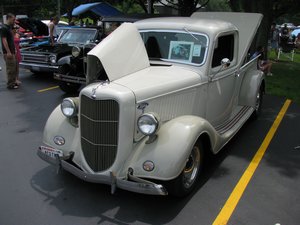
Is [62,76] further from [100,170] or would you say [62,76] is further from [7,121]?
[100,170]

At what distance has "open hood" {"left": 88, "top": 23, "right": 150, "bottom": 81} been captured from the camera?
443cm

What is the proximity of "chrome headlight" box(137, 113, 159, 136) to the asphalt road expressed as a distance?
2.81 feet

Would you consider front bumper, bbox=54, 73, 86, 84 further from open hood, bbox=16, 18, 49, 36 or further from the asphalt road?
open hood, bbox=16, 18, 49, 36

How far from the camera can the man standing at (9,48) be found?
9109 millimetres

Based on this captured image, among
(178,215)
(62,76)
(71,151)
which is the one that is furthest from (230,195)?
(62,76)

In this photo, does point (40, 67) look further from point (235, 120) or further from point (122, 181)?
point (122, 181)

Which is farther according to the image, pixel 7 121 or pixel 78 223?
pixel 7 121

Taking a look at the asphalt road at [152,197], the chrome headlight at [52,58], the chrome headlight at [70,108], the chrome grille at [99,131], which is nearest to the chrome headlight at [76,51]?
the chrome headlight at [52,58]

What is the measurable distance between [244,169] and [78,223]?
2.51 metres

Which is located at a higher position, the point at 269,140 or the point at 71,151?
the point at 71,151

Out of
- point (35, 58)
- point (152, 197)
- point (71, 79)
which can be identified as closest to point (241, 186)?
point (152, 197)

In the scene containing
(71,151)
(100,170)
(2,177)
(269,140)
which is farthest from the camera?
(269,140)

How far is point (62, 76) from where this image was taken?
8.93 m

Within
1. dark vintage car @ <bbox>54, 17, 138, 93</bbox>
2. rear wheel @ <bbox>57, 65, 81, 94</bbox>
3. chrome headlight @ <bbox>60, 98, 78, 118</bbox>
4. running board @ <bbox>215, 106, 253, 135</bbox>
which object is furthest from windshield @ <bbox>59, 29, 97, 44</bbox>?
chrome headlight @ <bbox>60, 98, 78, 118</bbox>
